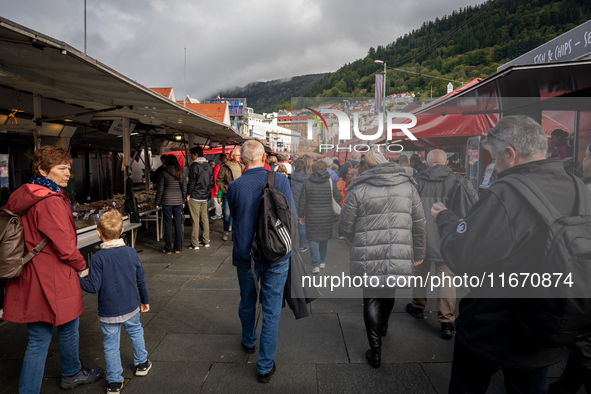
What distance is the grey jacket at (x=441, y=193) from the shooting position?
2.87 m

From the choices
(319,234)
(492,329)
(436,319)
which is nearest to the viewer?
(492,329)

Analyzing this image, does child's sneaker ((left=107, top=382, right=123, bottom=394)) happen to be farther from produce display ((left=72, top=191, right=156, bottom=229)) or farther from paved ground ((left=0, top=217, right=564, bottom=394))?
produce display ((left=72, top=191, right=156, bottom=229))

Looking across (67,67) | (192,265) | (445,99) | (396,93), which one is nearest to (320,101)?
(396,93)

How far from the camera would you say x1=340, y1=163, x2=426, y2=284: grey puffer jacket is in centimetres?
279

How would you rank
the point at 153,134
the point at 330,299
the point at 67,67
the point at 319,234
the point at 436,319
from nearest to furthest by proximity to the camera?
1. the point at 67,67
2. the point at 436,319
3. the point at 330,299
4. the point at 319,234
5. the point at 153,134

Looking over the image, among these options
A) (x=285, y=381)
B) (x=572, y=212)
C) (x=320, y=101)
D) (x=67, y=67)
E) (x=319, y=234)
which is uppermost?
(x=67, y=67)

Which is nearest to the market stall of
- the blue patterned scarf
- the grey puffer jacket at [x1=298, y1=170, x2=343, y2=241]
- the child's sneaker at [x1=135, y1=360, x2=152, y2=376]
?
the blue patterned scarf

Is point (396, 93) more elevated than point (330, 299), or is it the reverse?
point (396, 93)

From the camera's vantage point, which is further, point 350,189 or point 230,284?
point 230,284

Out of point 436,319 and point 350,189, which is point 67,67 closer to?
point 350,189

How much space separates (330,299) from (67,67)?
3859mm

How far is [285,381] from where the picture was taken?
2.63m

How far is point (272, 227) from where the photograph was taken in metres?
2.47

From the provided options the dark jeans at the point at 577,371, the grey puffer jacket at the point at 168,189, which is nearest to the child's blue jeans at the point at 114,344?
the dark jeans at the point at 577,371
